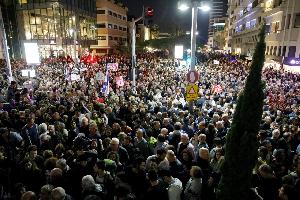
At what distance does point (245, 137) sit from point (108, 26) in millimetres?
73919

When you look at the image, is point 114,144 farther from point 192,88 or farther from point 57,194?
point 192,88

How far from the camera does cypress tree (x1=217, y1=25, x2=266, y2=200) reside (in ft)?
14.6

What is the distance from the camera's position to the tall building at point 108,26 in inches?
2876

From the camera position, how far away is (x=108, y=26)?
246 ft

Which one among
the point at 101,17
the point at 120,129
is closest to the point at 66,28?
the point at 101,17

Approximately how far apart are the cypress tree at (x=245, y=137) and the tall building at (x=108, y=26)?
70.5 metres

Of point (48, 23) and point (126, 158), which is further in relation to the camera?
point (48, 23)

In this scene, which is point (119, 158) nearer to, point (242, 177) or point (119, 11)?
point (242, 177)

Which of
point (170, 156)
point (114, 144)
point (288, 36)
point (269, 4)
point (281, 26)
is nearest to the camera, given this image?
point (170, 156)

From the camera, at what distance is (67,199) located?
543cm

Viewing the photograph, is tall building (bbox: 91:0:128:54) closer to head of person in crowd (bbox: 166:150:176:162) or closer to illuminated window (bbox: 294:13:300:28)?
illuminated window (bbox: 294:13:300:28)

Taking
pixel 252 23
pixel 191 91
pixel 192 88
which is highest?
pixel 252 23

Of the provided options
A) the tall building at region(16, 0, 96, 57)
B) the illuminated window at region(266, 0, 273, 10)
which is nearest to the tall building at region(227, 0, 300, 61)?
the illuminated window at region(266, 0, 273, 10)

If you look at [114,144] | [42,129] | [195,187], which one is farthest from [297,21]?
[195,187]
